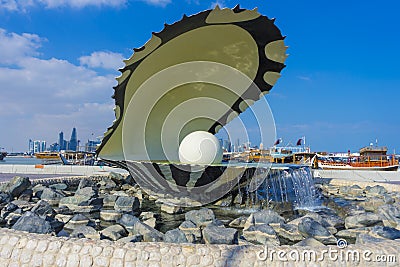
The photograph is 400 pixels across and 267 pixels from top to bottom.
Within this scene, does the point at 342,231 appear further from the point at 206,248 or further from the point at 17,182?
the point at 17,182

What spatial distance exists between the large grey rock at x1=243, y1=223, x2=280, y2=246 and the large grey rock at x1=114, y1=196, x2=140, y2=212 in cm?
402

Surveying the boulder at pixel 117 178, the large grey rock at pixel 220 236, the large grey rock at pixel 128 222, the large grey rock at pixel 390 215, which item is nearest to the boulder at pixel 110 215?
the large grey rock at pixel 128 222

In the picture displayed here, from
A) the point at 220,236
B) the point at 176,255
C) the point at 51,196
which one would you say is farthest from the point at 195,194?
the point at 176,255

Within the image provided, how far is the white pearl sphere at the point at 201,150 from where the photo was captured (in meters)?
11.1

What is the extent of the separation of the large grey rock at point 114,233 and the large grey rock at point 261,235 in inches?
101

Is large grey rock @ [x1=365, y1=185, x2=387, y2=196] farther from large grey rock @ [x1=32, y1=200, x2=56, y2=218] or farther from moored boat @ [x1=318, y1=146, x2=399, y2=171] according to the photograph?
moored boat @ [x1=318, y1=146, x2=399, y2=171]

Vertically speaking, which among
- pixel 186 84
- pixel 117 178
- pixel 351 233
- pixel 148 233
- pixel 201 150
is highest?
pixel 186 84

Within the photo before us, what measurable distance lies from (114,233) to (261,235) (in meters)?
2.97

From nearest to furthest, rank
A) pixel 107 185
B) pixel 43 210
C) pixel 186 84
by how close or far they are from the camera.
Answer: pixel 43 210 < pixel 107 185 < pixel 186 84

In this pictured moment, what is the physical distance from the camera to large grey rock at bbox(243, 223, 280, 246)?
6.06 metres

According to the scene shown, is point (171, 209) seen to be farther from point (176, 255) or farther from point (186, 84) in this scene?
point (186, 84)

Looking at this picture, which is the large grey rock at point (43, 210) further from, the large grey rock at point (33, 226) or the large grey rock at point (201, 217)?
the large grey rock at point (201, 217)

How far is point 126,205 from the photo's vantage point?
9.18 m

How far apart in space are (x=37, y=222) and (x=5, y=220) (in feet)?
9.24
